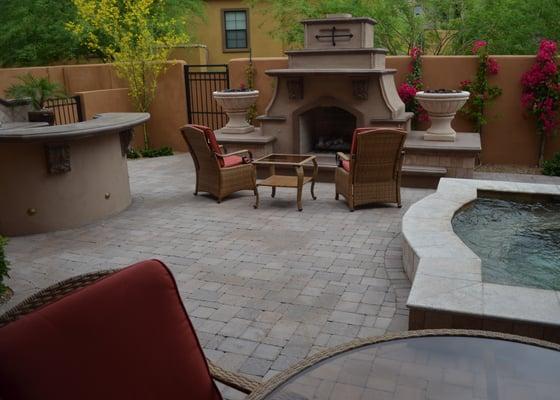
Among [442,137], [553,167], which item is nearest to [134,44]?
[442,137]

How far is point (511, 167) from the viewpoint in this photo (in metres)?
9.02

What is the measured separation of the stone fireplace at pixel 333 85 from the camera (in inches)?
312

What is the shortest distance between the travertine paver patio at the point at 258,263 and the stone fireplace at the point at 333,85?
54.6 inches

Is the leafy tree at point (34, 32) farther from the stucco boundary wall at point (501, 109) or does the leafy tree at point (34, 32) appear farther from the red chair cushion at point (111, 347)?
the red chair cushion at point (111, 347)

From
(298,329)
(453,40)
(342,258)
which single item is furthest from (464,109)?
(298,329)

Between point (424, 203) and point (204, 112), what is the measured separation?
23.6ft

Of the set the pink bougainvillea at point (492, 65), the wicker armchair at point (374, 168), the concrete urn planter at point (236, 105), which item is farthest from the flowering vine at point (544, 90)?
the concrete urn planter at point (236, 105)

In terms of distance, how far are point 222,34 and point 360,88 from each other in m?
10.0

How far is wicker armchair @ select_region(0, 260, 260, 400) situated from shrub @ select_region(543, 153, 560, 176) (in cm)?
775

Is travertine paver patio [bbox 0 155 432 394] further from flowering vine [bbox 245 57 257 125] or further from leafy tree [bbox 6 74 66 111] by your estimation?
flowering vine [bbox 245 57 257 125]

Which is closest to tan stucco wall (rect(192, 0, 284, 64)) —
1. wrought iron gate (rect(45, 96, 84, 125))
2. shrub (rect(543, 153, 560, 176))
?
wrought iron gate (rect(45, 96, 84, 125))

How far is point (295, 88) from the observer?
8.27m

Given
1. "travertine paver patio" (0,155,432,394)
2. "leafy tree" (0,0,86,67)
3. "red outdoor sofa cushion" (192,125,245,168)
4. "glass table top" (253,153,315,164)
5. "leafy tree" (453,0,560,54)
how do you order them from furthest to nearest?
"leafy tree" (0,0,86,67) → "leafy tree" (453,0,560,54) → "glass table top" (253,153,315,164) → "red outdoor sofa cushion" (192,125,245,168) → "travertine paver patio" (0,155,432,394)

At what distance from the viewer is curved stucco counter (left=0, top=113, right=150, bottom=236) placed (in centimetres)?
563
